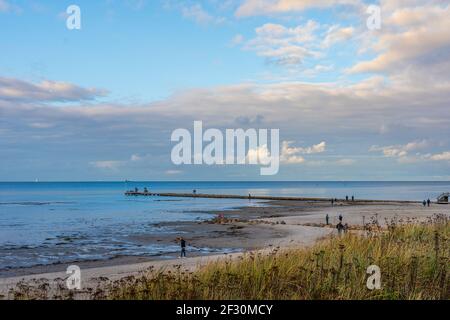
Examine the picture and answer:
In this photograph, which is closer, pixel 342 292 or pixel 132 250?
pixel 342 292

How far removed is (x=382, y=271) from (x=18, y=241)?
3237cm

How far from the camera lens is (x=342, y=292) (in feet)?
32.3
